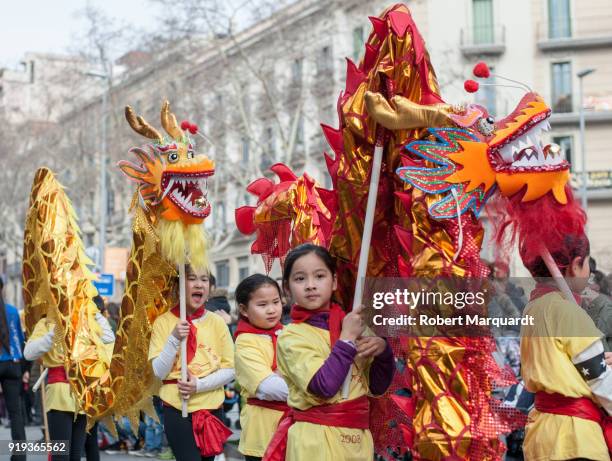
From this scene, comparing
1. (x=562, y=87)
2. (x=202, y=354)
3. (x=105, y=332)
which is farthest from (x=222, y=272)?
(x=202, y=354)

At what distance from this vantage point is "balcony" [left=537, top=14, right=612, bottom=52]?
97.6 ft

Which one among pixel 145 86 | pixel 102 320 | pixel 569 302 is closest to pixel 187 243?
pixel 102 320

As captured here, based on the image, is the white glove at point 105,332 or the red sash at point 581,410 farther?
the white glove at point 105,332

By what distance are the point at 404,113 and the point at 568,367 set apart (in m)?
1.31

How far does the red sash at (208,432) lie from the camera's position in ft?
18.5

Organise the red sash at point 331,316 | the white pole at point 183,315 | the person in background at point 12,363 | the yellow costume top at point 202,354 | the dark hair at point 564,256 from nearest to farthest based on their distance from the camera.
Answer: the red sash at point 331,316 < the dark hair at point 564,256 < the white pole at point 183,315 < the yellow costume top at point 202,354 < the person in background at point 12,363

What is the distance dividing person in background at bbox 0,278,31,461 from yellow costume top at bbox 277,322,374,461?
190 inches

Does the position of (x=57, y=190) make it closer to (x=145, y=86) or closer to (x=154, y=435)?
(x=154, y=435)

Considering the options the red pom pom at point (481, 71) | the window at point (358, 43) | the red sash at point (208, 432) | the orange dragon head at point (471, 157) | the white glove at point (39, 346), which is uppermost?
the window at point (358, 43)

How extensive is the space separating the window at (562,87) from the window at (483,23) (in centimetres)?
220

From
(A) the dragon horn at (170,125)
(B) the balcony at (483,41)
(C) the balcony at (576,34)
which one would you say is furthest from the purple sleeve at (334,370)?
(C) the balcony at (576,34)

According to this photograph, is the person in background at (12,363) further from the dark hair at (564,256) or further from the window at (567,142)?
the window at (567,142)

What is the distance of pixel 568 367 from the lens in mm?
4164

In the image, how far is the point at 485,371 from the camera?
12.0 ft
